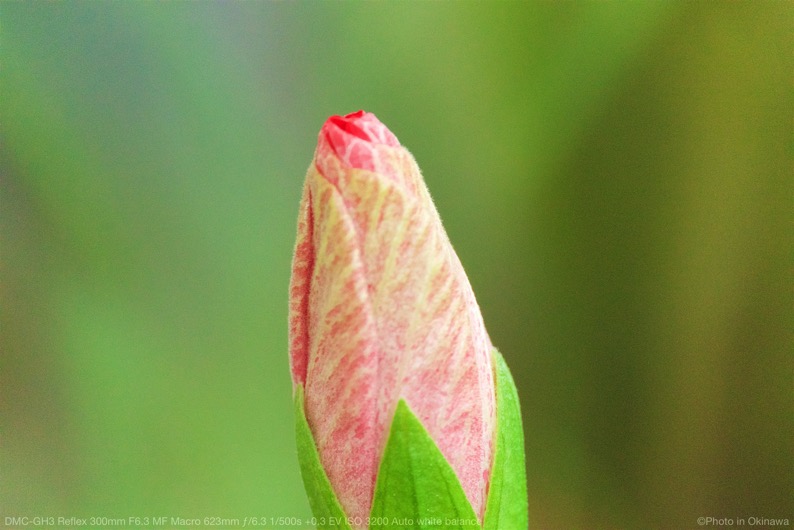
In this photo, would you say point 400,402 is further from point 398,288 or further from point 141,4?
point 141,4

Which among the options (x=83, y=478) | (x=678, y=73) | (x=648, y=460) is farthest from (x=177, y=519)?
(x=678, y=73)

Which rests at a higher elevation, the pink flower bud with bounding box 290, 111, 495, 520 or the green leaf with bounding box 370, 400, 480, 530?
the pink flower bud with bounding box 290, 111, 495, 520

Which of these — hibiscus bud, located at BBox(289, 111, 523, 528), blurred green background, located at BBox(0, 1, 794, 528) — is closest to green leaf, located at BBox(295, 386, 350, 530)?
hibiscus bud, located at BBox(289, 111, 523, 528)

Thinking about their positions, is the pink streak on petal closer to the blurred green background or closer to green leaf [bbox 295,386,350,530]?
green leaf [bbox 295,386,350,530]

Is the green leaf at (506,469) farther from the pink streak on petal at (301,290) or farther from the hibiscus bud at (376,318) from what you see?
the pink streak on petal at (301,290)

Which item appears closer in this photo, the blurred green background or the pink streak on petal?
the pink streak on petal

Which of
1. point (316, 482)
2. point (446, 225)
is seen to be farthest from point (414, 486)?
point (446, 225)

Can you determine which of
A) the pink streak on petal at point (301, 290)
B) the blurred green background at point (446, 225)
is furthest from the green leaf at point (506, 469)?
the blurred green background at point (446, 225)
